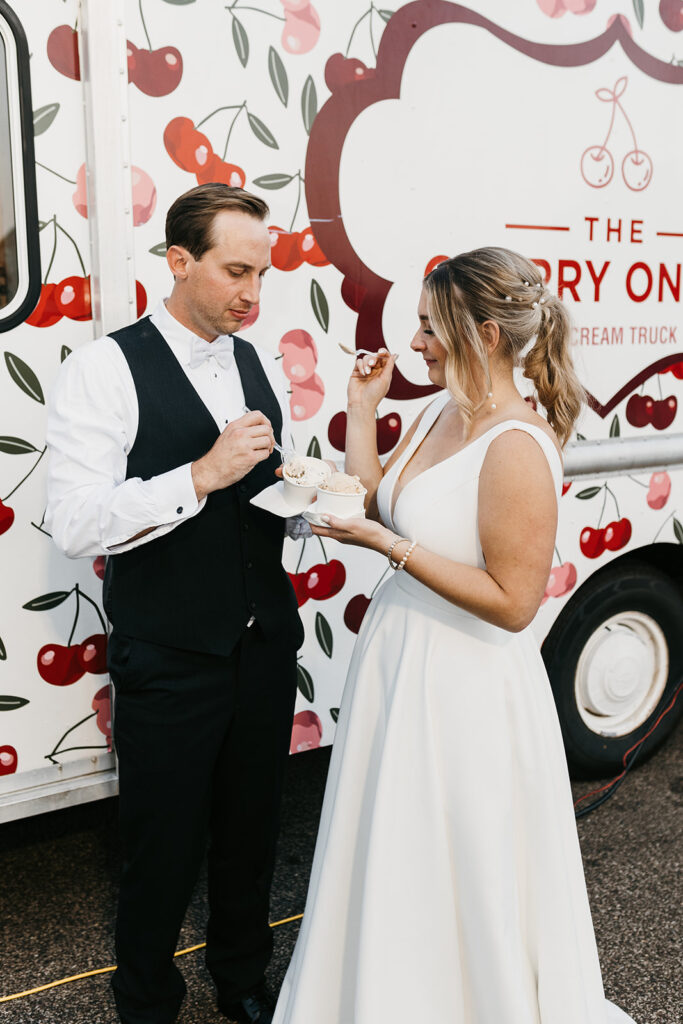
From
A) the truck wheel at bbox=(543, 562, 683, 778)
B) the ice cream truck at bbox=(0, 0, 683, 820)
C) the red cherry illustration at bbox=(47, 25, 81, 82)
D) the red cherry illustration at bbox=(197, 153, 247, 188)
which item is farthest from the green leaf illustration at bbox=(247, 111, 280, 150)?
the truck wheel at bbox=(543, 562, 683, 778)

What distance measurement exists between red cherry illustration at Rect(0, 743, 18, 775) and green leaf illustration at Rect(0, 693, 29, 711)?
4.0 inches

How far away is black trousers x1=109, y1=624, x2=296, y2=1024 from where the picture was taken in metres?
2.32

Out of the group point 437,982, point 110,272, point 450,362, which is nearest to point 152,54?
point 110,272

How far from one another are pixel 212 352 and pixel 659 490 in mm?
2033

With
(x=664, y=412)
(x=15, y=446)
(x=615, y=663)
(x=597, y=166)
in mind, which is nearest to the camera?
(x=15, y=446)

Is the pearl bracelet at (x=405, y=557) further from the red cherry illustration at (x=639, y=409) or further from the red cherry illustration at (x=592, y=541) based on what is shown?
the red cherry illustration at (x=639, y=409)

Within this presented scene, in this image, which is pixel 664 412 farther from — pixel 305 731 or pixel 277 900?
pixel 277 900

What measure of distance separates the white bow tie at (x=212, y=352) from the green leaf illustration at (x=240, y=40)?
803 millimetres

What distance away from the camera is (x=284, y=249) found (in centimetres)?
282

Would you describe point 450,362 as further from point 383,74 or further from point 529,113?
point 529,113

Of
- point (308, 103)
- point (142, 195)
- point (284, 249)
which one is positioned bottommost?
point (284, 249)

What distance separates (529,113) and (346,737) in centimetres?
204

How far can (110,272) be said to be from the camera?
8.34 feet

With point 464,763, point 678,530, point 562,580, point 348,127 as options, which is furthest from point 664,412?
point 464,763
